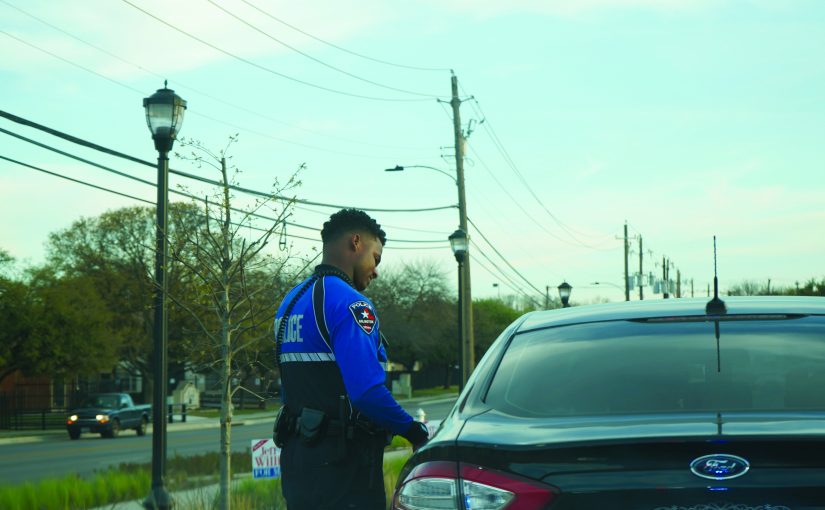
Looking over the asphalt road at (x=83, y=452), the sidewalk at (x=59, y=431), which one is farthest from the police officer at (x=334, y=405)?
the sidewalk at (x=59, y=431)

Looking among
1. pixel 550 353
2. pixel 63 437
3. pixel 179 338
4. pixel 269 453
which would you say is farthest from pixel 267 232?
pixel 179 338

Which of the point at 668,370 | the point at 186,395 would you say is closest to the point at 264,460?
the point at 668,370

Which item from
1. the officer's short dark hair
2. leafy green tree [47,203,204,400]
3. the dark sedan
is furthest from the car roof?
leafy green tree [47,203,204,400]

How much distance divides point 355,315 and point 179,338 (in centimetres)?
5354

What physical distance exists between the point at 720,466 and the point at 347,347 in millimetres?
2236

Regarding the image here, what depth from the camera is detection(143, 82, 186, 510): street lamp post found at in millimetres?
9875

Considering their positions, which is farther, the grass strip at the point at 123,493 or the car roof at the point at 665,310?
the grass strip at the point at 123,493

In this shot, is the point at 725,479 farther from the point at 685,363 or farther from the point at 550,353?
the point at 550,353

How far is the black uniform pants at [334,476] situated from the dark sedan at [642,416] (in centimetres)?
99

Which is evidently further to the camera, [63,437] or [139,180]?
[63,437]

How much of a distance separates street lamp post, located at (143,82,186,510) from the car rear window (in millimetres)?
6737

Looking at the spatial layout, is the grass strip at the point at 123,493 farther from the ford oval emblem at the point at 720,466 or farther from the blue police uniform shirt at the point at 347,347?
the ford oval emblem at the point at 720,466

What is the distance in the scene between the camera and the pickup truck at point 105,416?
38.1m

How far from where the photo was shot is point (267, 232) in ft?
38.7
